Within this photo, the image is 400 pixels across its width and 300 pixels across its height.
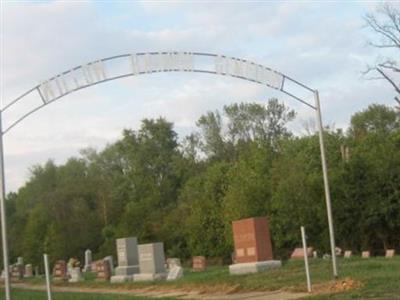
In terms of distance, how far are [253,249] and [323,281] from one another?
831 cm

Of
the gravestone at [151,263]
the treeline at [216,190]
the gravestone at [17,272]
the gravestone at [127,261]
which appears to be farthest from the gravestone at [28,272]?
the gravestone at [151,263]

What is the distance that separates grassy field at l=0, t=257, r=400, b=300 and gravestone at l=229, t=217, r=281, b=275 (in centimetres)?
72

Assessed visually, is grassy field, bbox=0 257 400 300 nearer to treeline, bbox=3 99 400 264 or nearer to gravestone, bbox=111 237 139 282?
gravestone, bbox=111 237 139 282

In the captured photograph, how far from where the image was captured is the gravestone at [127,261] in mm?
42656

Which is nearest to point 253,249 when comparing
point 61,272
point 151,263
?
point 151,263

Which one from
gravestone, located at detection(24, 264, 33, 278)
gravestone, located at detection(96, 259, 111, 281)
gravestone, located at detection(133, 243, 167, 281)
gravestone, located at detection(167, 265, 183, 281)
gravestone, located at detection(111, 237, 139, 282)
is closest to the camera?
gravestone, located at detection(167, 265, 183, 281)

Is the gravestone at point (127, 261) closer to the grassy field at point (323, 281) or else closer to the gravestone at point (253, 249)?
the grassy field at point (323, 281)

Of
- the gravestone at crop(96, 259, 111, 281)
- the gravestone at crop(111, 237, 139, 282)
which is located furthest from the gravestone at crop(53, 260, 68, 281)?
the gravestone at crop(111, 237, 139, 282)

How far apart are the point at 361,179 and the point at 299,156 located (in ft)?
26.0

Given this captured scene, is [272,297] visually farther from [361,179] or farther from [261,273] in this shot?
[361,179]

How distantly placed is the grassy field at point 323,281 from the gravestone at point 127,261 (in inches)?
308

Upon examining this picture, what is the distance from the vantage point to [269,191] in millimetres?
58438

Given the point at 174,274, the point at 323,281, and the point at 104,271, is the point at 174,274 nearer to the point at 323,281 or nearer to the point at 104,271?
the point at 104,271

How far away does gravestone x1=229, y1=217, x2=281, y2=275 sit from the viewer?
105 ft
